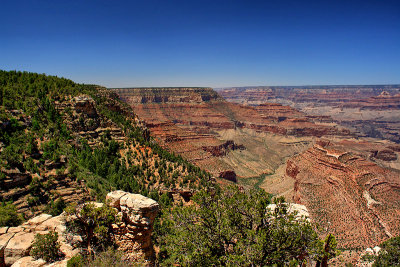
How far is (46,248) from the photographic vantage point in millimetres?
12898

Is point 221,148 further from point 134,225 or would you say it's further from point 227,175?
point 134,225

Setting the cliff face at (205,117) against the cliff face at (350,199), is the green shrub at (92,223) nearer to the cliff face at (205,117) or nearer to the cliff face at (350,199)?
the cliff face at (350,199)

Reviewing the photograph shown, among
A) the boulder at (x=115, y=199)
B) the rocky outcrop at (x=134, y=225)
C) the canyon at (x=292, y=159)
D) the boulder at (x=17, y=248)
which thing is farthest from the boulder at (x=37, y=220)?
the canyon at (x=292, y=159)

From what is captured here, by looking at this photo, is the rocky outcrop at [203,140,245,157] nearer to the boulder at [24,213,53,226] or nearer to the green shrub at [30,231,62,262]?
the boulder at [24,213,53,226]

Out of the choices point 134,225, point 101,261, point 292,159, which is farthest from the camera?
point 292,159

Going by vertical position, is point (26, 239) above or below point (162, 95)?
below

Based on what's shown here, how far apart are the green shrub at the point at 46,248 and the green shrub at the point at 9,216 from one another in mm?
4662

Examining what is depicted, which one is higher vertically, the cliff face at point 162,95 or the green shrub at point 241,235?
the cliff face at point 162,95

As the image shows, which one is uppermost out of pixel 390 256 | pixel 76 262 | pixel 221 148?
pixel 76 262

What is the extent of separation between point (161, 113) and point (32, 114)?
492ft

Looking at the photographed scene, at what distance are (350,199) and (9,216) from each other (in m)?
59.9

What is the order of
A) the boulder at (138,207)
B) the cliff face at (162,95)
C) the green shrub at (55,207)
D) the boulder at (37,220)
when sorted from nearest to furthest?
the boulder at (138,207), the boulder at (37,220), the green shrub at (55,207), the cliff face at (162,95)

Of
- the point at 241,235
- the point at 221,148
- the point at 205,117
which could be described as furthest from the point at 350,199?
the point at 205,117

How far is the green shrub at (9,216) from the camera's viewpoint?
625 inches
